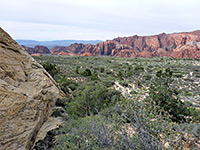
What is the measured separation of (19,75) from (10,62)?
523 mm

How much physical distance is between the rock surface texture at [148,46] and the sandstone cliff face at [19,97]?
8333 cm

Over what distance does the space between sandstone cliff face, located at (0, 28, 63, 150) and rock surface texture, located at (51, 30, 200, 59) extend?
273ft

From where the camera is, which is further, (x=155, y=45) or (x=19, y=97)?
(x=155, y=45)

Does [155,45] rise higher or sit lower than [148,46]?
higher

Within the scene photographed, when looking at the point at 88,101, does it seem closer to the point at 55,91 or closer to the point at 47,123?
the point at 55,91

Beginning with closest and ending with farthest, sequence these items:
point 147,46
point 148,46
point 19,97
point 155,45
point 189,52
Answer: point 19,97 → point 189,52 → point 155,45 → point 148,46 → point 147,46

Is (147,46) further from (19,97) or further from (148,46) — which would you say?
(19,97)

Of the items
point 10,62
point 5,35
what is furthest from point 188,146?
point 5,35

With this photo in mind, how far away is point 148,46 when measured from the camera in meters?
115

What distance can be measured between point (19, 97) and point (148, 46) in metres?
121

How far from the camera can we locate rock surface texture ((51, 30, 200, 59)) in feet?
288

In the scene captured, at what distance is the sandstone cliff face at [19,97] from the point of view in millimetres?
4027

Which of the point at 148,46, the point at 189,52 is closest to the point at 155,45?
the point at 148,46

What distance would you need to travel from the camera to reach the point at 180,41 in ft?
343
